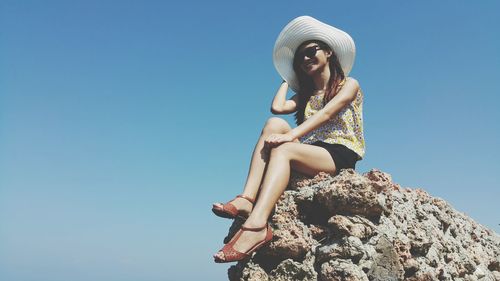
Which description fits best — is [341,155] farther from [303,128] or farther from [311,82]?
[311,82]

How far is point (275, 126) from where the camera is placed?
5.16 m

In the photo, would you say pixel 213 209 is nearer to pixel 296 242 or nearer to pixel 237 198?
pixel 237 198

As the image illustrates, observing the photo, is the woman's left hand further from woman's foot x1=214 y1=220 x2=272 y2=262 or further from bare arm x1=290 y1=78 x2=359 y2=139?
woman's foot x1=214 y1=220 x2=272 y2=262

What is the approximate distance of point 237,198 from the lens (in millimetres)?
4742

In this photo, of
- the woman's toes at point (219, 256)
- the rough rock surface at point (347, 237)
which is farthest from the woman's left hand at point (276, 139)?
the woman's toes at point (219, 256)

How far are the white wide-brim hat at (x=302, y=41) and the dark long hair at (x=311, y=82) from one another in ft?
0.21

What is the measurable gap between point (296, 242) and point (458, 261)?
2.22m

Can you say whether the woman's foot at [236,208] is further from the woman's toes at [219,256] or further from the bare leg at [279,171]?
the woman's toes at [219,256]

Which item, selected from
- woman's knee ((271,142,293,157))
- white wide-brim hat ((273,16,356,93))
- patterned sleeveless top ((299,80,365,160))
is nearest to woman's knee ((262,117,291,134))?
woman's knee ((271,142,293,157))

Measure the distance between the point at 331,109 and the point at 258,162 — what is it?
3.59 feet

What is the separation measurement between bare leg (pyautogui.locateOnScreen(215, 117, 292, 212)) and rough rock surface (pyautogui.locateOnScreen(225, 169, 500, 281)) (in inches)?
12.1

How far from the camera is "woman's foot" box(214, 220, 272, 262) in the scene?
165 inches

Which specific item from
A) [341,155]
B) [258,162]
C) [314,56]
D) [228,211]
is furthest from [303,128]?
[228,211]

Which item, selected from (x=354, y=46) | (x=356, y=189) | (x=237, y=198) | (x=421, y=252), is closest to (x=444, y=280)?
(x=421, y=252)
